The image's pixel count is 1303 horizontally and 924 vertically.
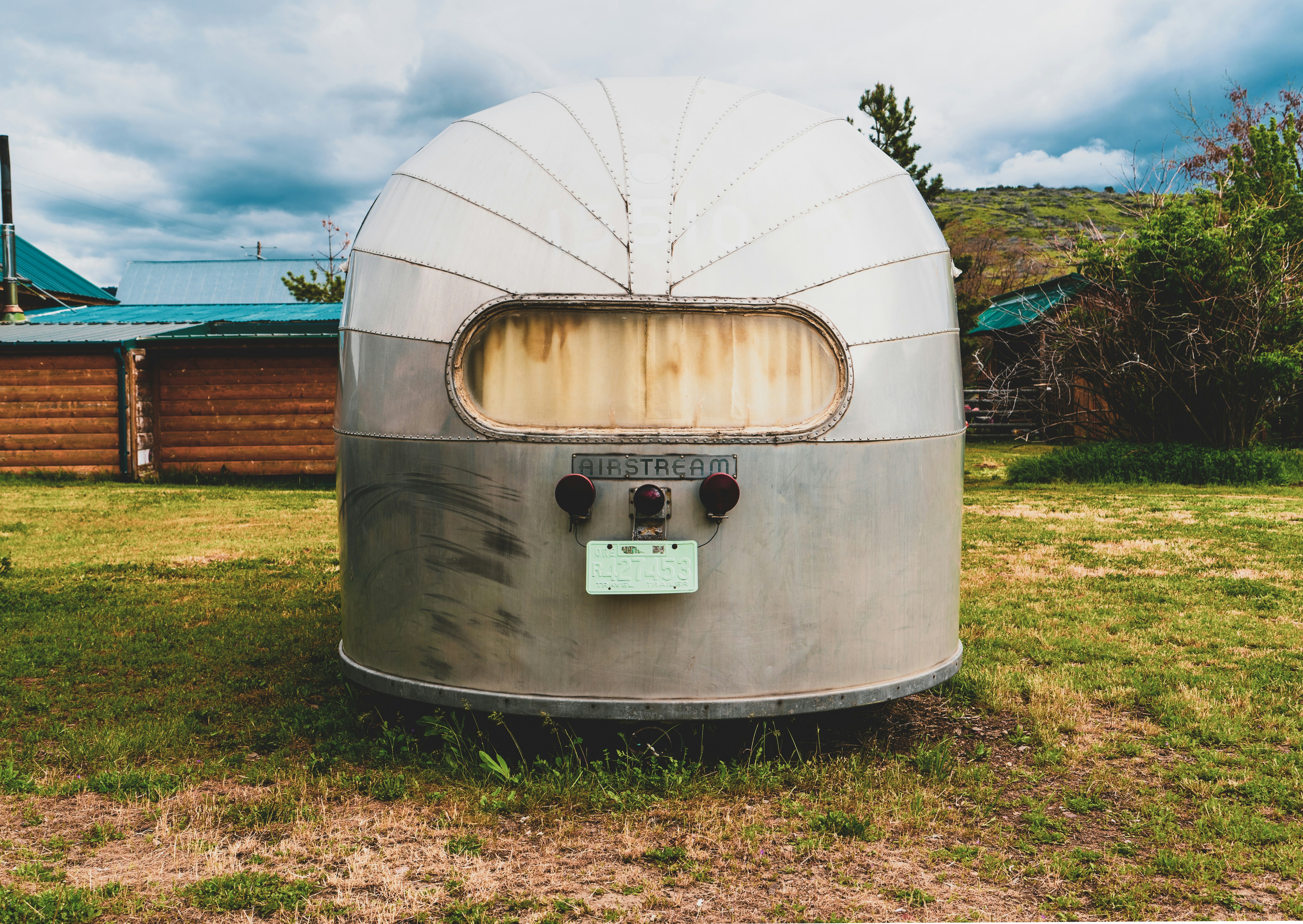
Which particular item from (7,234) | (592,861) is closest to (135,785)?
(592,861)

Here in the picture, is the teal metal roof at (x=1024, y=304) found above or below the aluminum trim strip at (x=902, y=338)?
above

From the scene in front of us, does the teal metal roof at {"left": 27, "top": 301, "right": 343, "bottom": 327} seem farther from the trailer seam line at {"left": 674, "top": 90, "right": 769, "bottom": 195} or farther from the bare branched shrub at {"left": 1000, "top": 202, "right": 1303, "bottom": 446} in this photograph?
the trailer seam line at {"left": 674, "top": 90, "right": 769, "bottom": 195}

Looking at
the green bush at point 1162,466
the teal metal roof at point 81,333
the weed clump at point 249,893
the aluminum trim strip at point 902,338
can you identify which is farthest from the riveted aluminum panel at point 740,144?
the teal metal roof at point 81,333

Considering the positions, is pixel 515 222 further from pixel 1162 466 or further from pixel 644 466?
pixel 1162 466

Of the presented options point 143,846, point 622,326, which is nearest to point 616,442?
point 622,326

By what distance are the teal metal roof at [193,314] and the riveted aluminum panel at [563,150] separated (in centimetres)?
1380

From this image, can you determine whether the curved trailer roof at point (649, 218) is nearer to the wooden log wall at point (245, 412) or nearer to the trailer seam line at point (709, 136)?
the trailer seam line at point (709, 136)

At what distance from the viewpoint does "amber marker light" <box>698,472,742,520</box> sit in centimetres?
351

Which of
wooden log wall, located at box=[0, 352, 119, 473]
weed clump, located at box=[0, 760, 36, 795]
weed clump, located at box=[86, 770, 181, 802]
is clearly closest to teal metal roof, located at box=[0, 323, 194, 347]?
wooden log wall, located at box=[0, 352, 119, 473]

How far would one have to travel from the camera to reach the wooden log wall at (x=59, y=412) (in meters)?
16.4

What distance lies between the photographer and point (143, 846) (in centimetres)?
344

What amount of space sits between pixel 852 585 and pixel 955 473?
2.50 feet

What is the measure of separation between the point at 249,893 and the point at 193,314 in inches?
819

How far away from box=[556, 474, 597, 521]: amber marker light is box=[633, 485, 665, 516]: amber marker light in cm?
16
